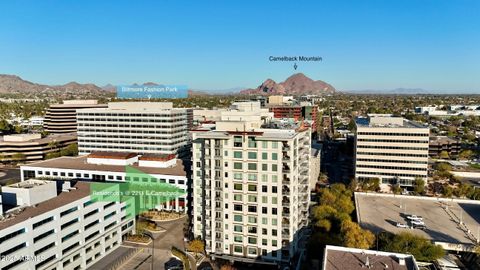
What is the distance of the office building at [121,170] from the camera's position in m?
85.2

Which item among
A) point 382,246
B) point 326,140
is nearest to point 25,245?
point 382,246

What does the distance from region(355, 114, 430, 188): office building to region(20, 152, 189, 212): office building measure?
56.5m

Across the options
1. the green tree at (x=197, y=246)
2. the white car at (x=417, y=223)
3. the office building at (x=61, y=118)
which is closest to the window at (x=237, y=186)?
the green tree at (x=197, y=246)

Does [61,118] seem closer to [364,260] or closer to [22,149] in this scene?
[22,149]

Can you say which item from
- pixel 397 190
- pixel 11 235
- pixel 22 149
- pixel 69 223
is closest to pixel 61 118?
pixel 22 149

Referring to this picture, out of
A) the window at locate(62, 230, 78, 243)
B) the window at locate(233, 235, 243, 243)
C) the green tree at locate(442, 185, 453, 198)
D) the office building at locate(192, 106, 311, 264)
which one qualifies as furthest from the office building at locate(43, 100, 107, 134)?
the green tree at locate(442, 185, 453, 198)

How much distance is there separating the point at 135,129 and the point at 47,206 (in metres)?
65.6

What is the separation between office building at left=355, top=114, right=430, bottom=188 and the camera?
107500mm

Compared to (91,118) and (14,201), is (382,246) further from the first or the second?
(91,118)

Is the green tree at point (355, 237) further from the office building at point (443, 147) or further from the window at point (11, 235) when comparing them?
the office building at point (443, 147)

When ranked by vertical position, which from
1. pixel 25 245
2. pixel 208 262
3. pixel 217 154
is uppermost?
pixel 217 154

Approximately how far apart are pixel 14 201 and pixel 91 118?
7052 cm

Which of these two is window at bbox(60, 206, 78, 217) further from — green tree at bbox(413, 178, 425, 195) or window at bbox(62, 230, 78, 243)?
green tree at bbox(413, 178, 425, 195)

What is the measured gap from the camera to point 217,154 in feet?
202
